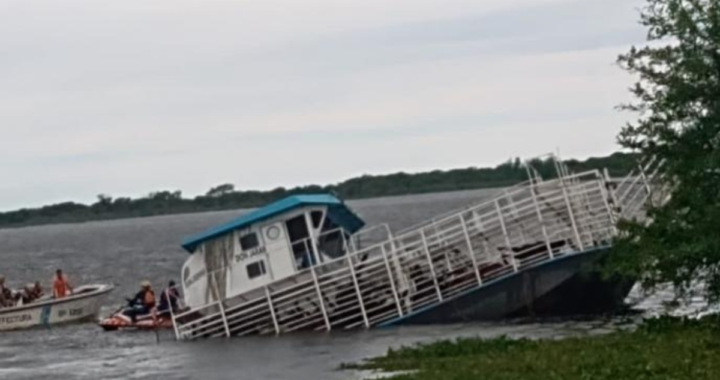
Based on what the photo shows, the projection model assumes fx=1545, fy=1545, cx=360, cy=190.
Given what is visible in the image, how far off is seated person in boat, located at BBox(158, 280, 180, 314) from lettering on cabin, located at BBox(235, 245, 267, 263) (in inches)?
135

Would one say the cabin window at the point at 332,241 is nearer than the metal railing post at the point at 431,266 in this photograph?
No

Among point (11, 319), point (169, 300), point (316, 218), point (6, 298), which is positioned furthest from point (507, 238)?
point (6, 298)

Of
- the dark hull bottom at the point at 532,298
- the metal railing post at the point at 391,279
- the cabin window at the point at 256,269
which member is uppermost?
the cabin window at the point at 256,269

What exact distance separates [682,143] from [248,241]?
16.9 metres

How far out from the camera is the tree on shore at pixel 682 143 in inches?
1011

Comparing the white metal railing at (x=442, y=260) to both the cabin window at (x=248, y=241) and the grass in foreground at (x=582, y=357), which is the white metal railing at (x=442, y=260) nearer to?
the cabin window at (x=248, y=241)

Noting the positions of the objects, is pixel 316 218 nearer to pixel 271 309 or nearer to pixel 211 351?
pixel 271 309

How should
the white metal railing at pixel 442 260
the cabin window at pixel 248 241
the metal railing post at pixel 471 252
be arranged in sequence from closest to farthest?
the white metal railing at pixel 442 260
the metal railing post at pixel 471 252
the cabin window at pixel 248 241

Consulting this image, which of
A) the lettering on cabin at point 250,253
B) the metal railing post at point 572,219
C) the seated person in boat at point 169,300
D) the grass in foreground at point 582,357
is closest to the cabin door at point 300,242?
the lettering on cabin at point 250,253

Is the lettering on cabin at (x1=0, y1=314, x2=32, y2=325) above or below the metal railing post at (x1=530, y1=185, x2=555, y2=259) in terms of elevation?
above

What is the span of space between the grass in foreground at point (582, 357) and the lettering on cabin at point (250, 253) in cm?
1204

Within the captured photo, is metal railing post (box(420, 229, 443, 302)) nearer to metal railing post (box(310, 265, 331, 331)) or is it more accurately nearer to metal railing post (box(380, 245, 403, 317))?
metal railing post (box(380, 245, 403, 317))

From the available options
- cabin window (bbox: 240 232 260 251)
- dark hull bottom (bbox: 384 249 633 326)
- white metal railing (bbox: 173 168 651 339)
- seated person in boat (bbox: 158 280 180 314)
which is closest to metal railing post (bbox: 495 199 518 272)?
white metal railing (bbox: 173 168 651 339)

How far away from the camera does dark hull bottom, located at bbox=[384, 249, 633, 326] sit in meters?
38.1
